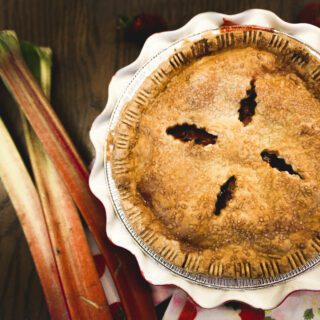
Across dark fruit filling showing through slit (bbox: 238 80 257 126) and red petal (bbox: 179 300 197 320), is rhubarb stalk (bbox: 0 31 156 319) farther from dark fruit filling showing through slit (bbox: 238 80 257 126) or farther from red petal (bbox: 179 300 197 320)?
dark fruit filling showing through slit (bbox: 238 80 257 126)

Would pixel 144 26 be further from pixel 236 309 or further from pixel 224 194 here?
pixel 236 309

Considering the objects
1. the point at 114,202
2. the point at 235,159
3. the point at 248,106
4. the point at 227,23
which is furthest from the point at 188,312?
the point at 227,23

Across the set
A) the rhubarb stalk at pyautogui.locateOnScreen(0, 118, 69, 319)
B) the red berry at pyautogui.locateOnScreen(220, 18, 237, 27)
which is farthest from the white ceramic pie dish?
the rhubarb stalk at pyautogui.locateOnScreen(0, 118, 69, 319)

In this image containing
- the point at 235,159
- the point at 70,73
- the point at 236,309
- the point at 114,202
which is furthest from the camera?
the point at 70,73

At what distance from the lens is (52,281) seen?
233 cm

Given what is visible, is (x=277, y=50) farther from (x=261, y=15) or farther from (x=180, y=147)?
(x=180, y=147)

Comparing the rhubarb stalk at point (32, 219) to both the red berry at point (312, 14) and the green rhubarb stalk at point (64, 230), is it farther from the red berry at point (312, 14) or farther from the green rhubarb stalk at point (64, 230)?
the red berry at point (312, 14)

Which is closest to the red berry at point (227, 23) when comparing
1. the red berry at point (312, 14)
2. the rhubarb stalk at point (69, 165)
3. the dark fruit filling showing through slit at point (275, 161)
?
the red berry at point (312, 14)

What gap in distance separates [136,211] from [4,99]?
100 cm

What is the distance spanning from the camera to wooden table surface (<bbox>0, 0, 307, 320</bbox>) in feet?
8.02

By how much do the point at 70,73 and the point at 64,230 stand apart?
779 mm

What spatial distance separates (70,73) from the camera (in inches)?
97.7

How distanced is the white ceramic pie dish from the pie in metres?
0.10

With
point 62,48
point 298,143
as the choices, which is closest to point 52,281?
point 62,48
